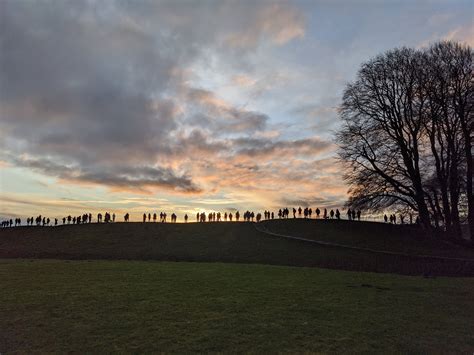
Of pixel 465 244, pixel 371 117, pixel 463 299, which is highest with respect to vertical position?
pixel 371 117

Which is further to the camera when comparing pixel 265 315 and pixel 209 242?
pixel 209 242

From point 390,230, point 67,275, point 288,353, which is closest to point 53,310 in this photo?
point 288,353

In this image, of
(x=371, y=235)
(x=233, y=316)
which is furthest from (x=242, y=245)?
(x=233, y=316)

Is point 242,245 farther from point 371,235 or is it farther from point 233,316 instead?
point 233,316

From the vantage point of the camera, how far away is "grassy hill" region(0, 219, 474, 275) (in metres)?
29.2

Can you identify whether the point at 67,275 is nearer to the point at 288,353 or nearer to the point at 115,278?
the point at 115,278

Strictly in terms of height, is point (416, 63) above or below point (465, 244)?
above

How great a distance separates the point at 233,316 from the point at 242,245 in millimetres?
27696

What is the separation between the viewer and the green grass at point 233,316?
27.3ft

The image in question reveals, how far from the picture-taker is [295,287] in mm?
16438

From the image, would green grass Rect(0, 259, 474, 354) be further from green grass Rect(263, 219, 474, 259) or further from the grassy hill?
green grass Rect(263, 219, 474, 259)

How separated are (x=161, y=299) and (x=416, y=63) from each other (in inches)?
1012

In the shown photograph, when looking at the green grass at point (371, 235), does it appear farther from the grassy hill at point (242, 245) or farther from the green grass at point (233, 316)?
the green grass at point (233, 316)

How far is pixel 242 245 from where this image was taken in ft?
126
